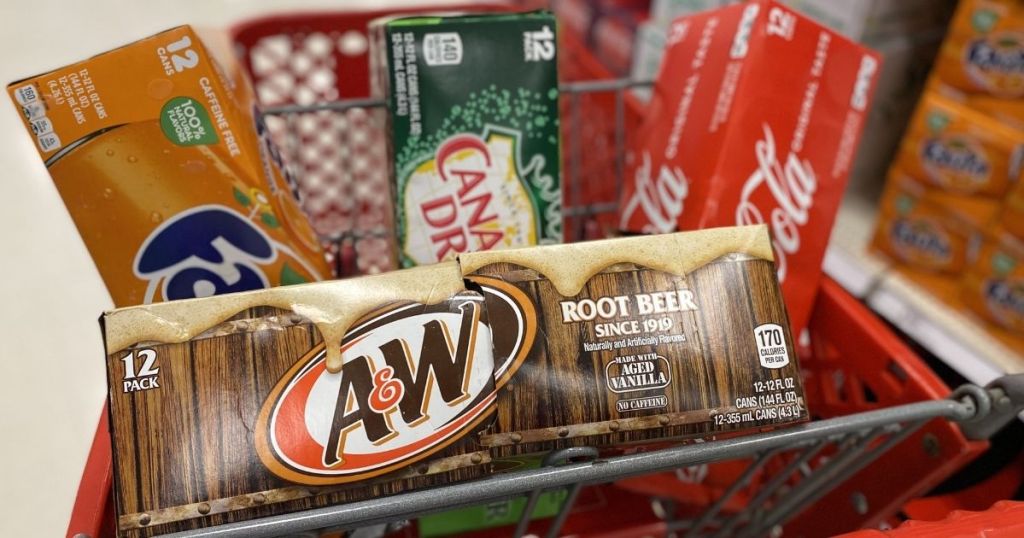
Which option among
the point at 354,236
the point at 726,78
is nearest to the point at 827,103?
the point at 726,78

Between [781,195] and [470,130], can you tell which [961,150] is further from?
[470,130]

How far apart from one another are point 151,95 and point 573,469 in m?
0.47

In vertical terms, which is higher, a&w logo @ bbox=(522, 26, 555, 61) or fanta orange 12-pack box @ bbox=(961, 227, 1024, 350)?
a&w logo @ bbox=(522, 26, 555, 61)

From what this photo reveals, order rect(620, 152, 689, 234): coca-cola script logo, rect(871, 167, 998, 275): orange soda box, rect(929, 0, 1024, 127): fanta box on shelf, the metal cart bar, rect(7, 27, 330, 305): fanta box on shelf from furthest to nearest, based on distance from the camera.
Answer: rect(871, 167, 998, 275): orange soda box, rect(929, 0, 1024, 127): fanta box on shelf, rect(620, 152, 689, 234): coca-cola script logo, rect(7, 27, 330, 305): fanta box on shelf, the metal cart bar

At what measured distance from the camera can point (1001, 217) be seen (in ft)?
3.68

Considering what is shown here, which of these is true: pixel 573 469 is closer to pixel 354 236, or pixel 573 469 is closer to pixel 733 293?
pixel 733 293

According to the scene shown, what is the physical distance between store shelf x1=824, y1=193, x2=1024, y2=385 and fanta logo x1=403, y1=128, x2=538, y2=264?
760 millimetres

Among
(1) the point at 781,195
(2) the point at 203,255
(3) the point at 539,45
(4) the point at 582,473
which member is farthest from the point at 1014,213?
(2) the point at 203,255

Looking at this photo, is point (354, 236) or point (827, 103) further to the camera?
point (354, 236)

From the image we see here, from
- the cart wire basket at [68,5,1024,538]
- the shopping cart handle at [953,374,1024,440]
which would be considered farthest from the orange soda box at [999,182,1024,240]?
the shopping cart handle at [953,374,1024,440]

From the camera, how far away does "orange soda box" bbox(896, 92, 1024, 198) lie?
1.10 meters

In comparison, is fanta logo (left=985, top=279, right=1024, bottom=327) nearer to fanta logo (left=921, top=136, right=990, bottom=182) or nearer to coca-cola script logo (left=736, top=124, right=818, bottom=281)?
fanta logo (left=921, top=136, right=990, bottom=182)

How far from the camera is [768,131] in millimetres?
809

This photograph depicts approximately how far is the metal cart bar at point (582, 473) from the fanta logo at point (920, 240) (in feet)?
2.36
